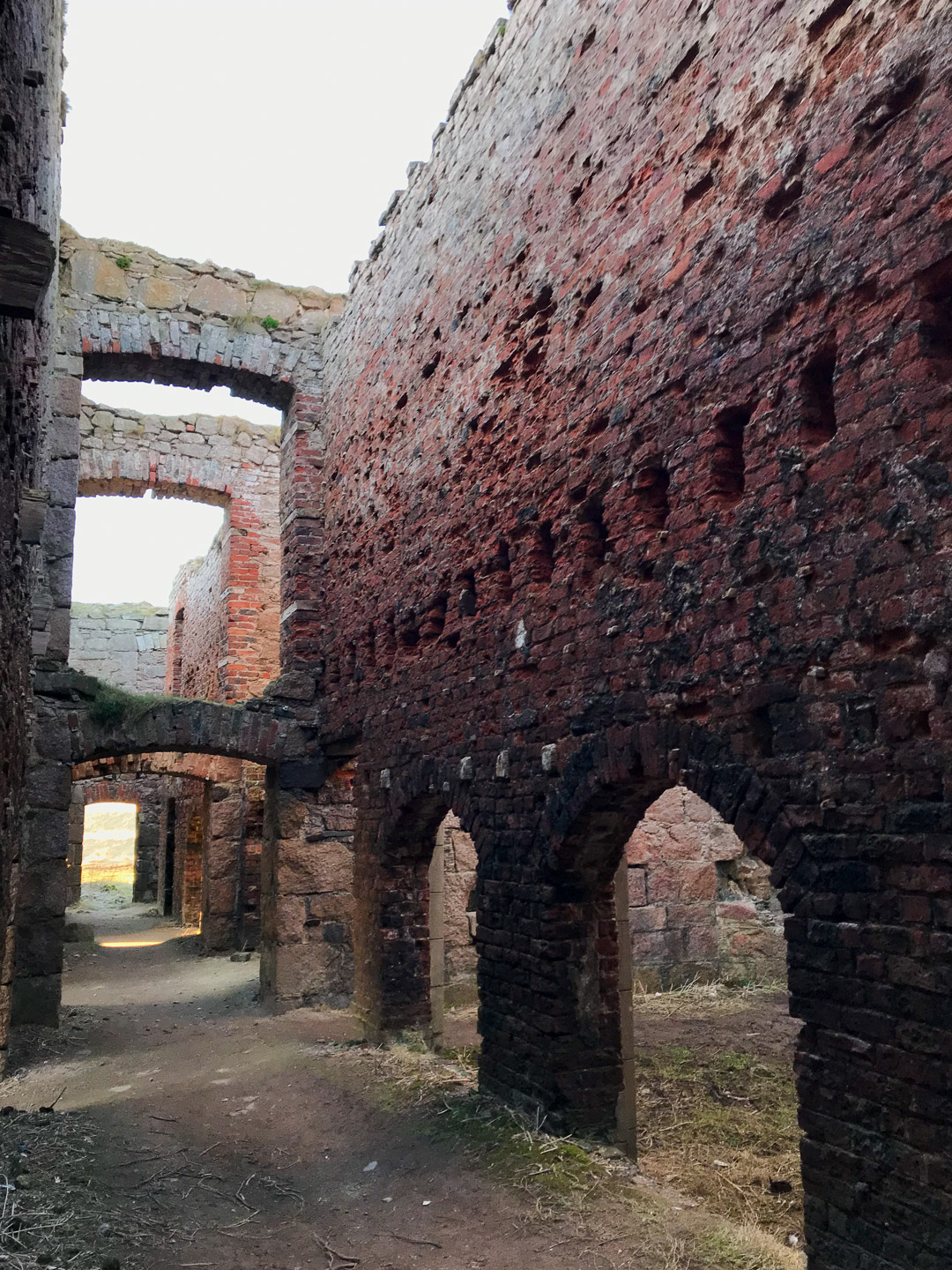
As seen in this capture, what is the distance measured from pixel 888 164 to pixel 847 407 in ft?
2.85

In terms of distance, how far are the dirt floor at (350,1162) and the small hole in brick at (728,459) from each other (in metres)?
3.18

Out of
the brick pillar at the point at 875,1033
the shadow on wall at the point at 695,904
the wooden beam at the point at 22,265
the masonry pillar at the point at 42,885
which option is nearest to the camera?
the wooden beam at the point at 22,265

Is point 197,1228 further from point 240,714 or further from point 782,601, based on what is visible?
point 240,714

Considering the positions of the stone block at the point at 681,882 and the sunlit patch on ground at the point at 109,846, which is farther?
the sunlit patch on ground at the point at 109,846

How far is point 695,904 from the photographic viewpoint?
10.0 meters

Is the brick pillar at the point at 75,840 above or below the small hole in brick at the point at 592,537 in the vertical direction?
below

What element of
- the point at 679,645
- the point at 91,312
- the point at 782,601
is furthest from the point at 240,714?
the point at 782,601

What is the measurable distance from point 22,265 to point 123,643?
1986 cm

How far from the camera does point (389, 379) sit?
8328 mm

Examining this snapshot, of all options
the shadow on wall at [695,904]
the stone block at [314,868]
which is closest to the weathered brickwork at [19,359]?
the stone block at [314,868]

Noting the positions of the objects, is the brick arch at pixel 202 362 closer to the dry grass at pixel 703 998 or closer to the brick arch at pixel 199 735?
the brick arch at pixel 199 735

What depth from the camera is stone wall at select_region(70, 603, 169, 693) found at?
20.8m

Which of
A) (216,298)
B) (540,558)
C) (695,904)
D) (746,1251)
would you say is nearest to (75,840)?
(216,298)

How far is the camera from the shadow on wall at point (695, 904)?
9758 millimetres
